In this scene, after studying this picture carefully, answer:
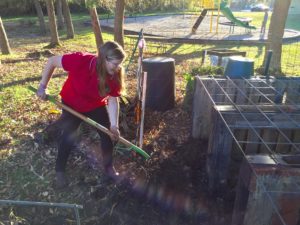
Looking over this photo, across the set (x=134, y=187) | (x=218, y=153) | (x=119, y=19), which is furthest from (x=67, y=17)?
(x=218, y=153)

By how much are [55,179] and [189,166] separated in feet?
5.12

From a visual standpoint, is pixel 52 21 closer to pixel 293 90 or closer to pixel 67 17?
pixel 67 17

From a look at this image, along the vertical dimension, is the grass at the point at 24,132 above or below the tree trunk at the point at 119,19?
below

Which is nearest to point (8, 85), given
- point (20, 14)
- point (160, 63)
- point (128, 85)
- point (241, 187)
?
point (128, 85)

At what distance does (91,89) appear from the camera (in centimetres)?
317

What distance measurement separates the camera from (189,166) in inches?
153

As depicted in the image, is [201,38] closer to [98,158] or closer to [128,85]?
[128,85]

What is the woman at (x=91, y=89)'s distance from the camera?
9.43 feet

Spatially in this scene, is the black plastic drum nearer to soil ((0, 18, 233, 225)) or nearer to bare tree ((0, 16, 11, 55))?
soil ((0, 18, 233, 225))

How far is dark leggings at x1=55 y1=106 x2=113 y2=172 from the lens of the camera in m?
3.36

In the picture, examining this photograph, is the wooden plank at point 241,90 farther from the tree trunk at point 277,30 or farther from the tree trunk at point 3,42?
the tree trunk at point 3,42

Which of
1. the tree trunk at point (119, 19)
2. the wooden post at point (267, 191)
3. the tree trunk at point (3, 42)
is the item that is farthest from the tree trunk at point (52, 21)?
the wooden post at point (267, 191)

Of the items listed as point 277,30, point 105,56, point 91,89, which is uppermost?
point 105,56

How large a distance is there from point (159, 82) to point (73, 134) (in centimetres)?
230
